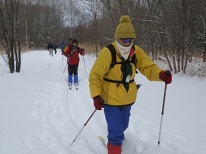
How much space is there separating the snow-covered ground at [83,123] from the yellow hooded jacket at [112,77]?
1.07m

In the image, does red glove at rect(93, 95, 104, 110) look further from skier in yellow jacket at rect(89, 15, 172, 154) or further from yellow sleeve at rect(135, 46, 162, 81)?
yellow sleeve at rect(135, 46, 162, 81)

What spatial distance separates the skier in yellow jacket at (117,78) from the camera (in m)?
3.59

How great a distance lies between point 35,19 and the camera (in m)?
62.7

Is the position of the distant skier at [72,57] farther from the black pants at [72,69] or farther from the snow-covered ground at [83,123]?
the snow-covered ground at [83,123]

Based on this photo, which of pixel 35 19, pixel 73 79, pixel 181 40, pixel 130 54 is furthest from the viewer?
pixel 35 19

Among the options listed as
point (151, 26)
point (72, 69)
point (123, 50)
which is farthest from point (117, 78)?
point (151, 26)

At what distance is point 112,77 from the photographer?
3.68 metres

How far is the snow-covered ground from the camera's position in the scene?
440cm

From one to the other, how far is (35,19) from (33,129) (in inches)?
2387

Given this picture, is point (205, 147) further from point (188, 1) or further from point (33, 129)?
point (188, 1)

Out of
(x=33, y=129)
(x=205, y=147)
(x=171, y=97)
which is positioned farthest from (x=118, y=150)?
(x=171, y=97)

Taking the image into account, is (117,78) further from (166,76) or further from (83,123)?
(83,123)

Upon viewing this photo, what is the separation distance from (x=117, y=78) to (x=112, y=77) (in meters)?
0.06

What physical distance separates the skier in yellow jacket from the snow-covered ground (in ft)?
2.79
